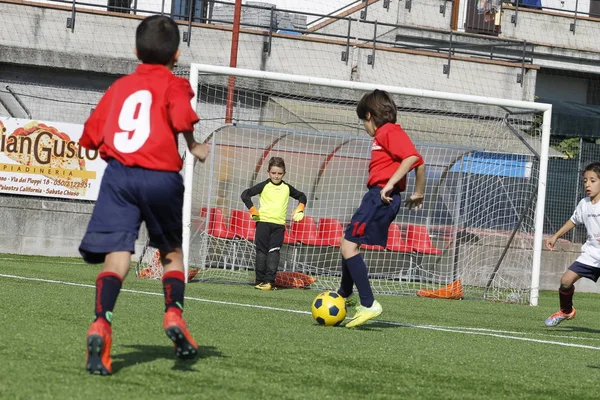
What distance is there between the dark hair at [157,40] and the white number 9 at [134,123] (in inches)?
8.7

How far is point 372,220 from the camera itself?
22.9 feet

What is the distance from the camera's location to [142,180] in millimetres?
4371

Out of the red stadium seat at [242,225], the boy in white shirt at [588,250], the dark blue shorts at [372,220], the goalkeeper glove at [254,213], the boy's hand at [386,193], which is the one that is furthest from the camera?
the red stadium seat at [242,225]

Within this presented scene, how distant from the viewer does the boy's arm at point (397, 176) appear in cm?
685

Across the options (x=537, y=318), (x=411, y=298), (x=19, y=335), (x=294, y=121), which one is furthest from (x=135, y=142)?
(x=294, y=121)

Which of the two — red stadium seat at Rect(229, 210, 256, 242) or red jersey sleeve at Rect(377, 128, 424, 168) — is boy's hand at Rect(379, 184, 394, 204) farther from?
red stadium seat at Rect(229, 210, 256, 242)

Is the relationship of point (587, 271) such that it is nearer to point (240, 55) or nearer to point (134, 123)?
point (134, 123)

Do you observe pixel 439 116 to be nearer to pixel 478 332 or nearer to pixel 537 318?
pixel 537 318

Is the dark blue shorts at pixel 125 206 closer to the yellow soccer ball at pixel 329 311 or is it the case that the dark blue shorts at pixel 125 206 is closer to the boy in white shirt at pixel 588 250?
the yellow soccer ball at pixel 329 311

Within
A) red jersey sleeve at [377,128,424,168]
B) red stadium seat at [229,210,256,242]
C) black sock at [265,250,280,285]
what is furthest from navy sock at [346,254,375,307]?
red stadium seat at [229,210,256,242]

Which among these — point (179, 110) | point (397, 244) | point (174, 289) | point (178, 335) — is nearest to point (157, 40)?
point (179, 110)

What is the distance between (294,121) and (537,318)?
6947 mm

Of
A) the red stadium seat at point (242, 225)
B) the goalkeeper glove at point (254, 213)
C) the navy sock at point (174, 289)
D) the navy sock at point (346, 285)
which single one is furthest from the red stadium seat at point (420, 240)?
the navy sock at point (174, 289)

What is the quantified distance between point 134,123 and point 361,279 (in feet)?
9.90
